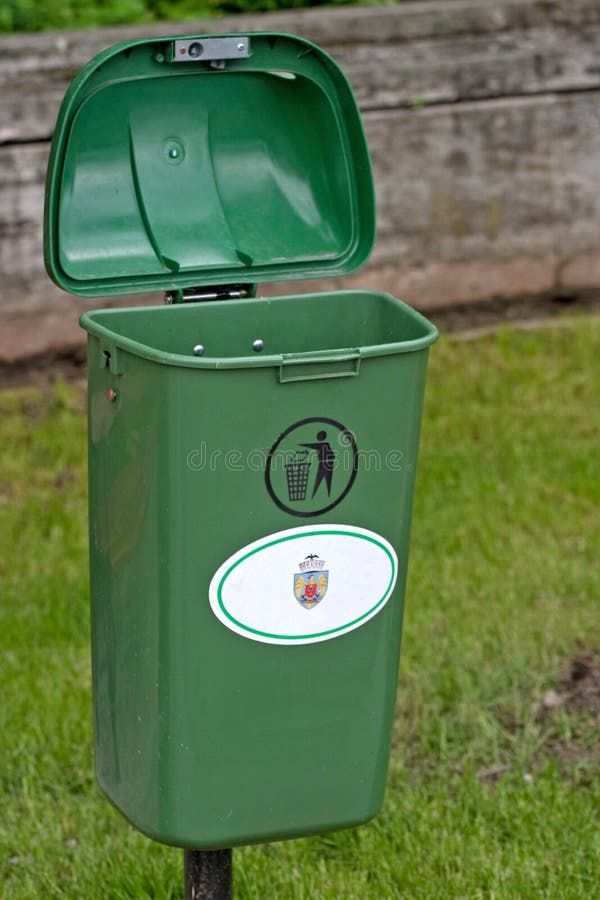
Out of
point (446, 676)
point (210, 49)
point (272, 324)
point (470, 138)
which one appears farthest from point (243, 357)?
point (470, 138)

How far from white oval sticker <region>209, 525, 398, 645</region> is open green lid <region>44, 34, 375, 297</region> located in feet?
2.11

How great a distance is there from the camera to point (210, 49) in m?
2.91

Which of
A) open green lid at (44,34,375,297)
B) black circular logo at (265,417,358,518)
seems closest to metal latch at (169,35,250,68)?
open green lid at (44,34,375,297)

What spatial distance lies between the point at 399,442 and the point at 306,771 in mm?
668

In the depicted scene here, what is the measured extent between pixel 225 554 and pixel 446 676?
166 centimetres

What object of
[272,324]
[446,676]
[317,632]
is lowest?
[446,676]

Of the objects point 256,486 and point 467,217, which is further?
point 467,217

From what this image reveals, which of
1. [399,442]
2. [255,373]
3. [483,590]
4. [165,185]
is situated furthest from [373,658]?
[483,590]

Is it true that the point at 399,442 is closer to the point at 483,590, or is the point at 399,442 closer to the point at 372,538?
the point at 372,538

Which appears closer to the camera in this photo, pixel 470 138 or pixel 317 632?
pixel 317 632

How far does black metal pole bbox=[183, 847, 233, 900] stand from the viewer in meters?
2.87

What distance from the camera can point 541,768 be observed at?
147 inches

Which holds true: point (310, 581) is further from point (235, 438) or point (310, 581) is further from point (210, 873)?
point (210, 873)

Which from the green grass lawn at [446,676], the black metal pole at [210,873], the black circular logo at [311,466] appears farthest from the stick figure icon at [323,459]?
the green grass lawn at [446,676]
